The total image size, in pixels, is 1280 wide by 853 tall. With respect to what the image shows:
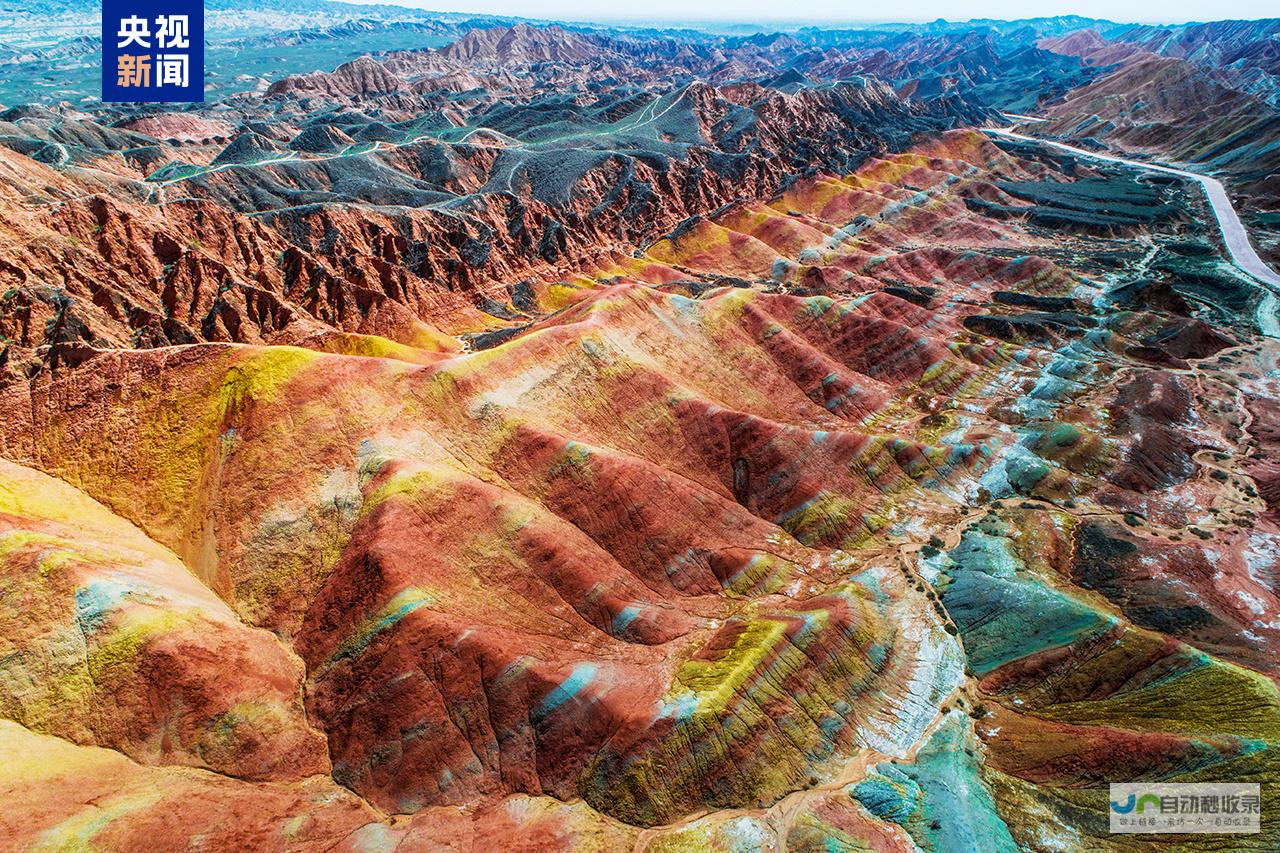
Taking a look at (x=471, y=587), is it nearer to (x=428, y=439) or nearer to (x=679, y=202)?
(x=428, y=439)

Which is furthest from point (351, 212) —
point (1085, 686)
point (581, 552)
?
point (1085, 686)

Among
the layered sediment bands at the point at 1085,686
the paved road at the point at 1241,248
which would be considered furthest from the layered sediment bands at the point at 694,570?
the paved road at the point at 1241,248

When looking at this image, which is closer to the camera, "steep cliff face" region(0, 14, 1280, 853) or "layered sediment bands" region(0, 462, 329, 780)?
"layered sediment bands" region(0, 462, 329, 780)

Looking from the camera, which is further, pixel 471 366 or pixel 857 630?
pixel 471 366

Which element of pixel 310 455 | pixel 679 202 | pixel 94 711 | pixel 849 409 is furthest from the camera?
Answer: pixel 679 202

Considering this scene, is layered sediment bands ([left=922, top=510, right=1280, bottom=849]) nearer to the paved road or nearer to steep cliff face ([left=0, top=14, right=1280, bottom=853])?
steep cliff face ([left=0, top=14, right=1280, bottom=853])

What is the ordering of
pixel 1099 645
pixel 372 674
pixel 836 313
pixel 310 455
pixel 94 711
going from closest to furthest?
pixel 94 711 < pixel 372 674 < pixel 1099 645 < pixel 310 455 < pixel 836 313

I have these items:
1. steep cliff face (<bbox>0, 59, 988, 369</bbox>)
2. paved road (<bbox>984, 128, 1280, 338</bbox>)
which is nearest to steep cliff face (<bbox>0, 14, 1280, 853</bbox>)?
steep cliff face (<bbox>0, 59, 988, 369</bbox>)

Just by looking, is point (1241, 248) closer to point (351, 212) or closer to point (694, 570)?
point (694, 570)

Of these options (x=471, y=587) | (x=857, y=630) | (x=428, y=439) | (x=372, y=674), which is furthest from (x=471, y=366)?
(x=857, y=630)
